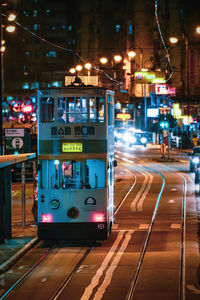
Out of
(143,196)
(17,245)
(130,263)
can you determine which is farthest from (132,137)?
(130,263)

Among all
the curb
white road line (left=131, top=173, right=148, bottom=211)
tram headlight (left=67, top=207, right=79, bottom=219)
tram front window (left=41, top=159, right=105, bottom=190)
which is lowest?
white road line (left=131, top=173, right=148, bottom=211)

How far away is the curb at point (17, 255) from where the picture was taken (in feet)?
47.0

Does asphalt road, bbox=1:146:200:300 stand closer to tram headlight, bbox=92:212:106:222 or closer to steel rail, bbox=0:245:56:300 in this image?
steel rail, bbox=0:245:56:300

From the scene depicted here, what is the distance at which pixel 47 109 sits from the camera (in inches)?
661

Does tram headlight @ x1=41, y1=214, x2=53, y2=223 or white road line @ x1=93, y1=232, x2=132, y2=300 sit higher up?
tram headlight @ x1=41, y1=214, x2=53, y2=223

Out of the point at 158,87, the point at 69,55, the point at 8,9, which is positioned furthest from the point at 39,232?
the point at 69,55

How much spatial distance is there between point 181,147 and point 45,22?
82.3m

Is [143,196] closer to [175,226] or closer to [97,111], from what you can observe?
[175,226]

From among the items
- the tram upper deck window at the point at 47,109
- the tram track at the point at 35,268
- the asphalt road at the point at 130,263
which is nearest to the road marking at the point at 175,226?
the asphalt road at the point at 130,263

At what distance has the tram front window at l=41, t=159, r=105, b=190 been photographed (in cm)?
1670

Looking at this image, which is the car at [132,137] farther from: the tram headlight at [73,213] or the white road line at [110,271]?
the tram headlight at [73,213]

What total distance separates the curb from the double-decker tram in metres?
0.52

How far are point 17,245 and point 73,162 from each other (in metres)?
2.87

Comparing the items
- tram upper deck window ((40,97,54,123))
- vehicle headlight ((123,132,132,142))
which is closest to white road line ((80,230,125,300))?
tram upper deck window ((40,97,54,123))
